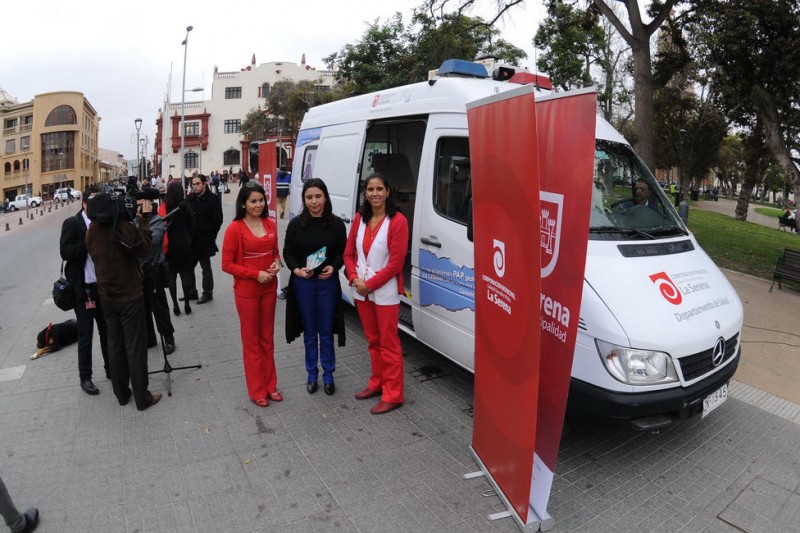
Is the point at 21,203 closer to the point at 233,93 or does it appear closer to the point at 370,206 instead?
the point at 233,93

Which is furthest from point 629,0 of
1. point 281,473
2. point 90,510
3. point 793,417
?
point 90,510

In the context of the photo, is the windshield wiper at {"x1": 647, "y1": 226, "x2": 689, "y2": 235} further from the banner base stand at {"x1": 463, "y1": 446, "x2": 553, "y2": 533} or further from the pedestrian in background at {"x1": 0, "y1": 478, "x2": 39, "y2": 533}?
the pedestrian in background at {"x1": 0, "y1": 478, "x2": 39, "y2": 533}

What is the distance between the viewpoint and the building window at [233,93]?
58.6 meters

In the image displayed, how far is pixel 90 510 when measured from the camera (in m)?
2.92

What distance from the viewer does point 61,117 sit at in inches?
2908

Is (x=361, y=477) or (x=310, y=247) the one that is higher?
(x=310, y=247)

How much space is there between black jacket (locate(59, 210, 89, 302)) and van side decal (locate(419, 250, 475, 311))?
2811mm

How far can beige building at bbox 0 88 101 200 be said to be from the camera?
73.0 m

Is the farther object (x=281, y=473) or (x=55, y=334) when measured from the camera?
(x=55, y=334)

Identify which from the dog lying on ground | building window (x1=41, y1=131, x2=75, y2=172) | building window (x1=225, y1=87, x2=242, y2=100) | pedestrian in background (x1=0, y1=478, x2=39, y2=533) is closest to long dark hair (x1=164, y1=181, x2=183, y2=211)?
the dog lying on ground

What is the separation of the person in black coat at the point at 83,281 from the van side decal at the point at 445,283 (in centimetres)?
269

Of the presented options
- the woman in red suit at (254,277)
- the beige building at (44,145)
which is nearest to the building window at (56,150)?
the beige building at (44,145)

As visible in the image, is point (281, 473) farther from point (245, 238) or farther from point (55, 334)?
point (55, 334)

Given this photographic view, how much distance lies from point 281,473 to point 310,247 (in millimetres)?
1748
